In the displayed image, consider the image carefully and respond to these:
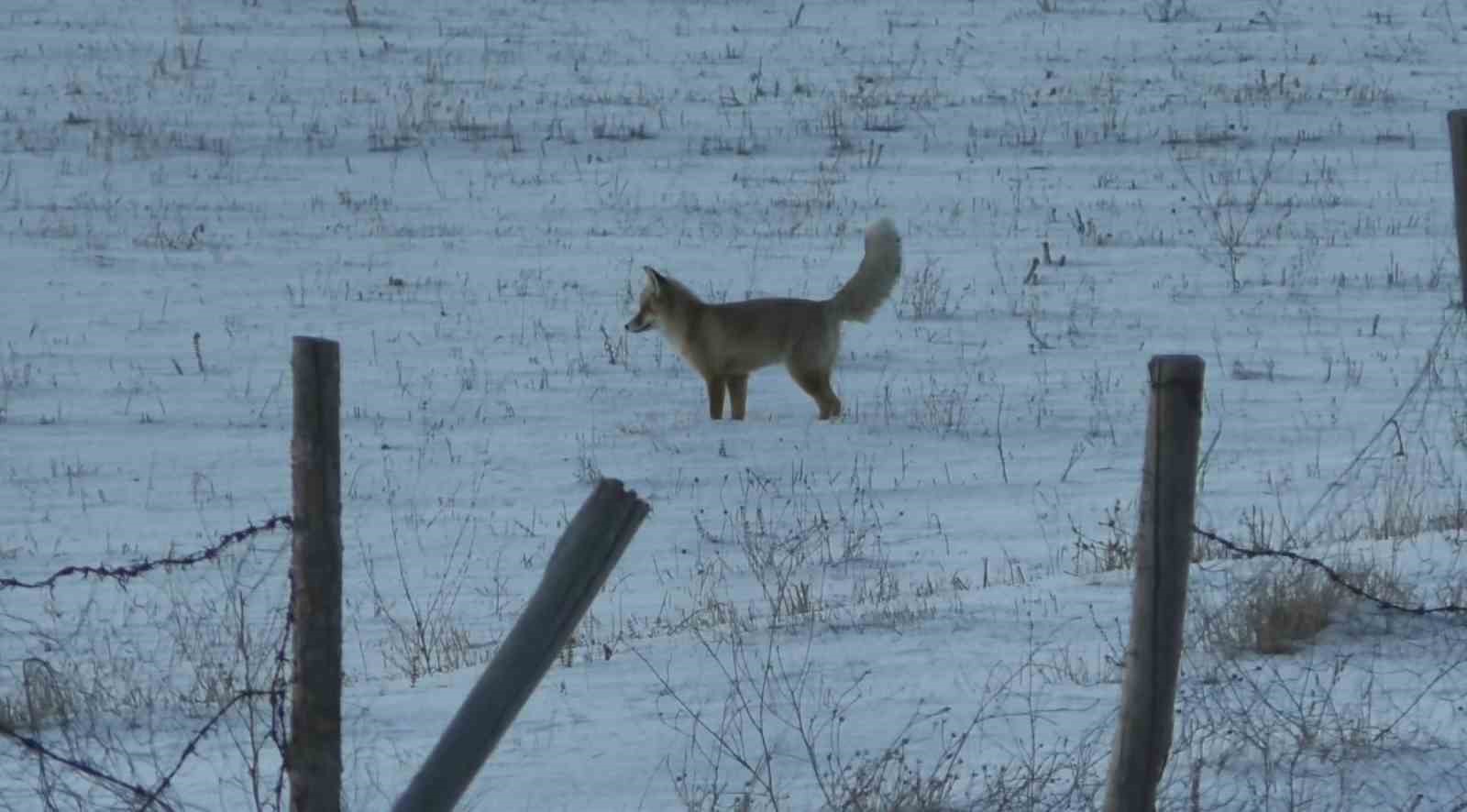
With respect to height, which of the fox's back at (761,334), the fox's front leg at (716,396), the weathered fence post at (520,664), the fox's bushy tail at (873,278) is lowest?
the weathered fence post at (520,664)

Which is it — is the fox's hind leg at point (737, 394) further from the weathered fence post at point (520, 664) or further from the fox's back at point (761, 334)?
the weathered fence post at point (520, 664)

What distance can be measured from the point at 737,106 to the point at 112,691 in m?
16.4

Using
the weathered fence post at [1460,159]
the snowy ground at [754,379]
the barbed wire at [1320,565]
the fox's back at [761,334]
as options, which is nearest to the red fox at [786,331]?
the fox's back at [761,334]

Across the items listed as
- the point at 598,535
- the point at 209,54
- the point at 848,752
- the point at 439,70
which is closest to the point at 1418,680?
the point at 848,752

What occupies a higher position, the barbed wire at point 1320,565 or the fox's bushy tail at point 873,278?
the fox's bushy tail at point 873,278

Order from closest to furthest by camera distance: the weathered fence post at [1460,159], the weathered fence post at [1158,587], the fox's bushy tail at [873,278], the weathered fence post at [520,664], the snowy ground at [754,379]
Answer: the weathered fence post at [520,664]
the weathered fence post at [1158,587]
the weathered fence post at [1460,159]
the snowy ground at [754,379]
the fox's bushy tail at [873,278]

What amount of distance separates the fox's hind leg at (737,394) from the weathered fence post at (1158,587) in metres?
8.03

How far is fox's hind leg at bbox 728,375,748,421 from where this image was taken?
1231 cm

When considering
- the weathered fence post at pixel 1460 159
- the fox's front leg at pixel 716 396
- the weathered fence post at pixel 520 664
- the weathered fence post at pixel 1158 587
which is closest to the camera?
the weathered fence post at pixel 520 664

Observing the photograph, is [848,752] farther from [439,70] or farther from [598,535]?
[439,70]

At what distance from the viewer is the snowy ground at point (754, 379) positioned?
5551mm

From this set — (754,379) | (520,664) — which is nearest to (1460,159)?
(520,664)

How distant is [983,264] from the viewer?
16.3 metres

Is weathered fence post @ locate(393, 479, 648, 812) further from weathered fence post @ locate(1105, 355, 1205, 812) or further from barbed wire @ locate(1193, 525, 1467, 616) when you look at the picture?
barbed wire @ locate(1193, 525, 1467, 616)
